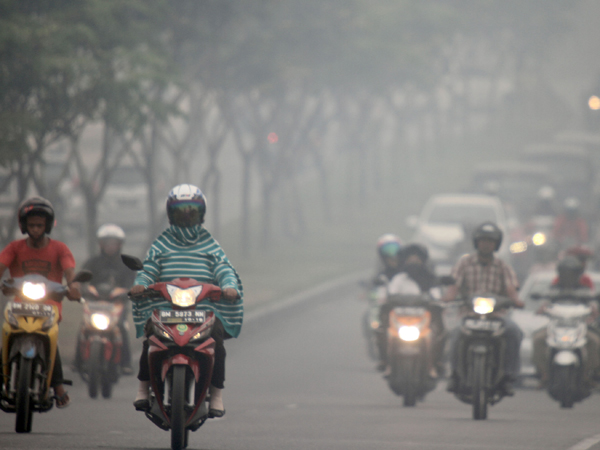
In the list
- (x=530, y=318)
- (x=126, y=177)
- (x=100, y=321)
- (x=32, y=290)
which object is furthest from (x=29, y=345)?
(x=126, y=177)

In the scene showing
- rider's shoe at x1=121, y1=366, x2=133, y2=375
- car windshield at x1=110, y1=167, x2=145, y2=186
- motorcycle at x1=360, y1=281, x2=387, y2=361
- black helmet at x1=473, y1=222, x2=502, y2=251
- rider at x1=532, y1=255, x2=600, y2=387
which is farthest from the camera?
car windshield at x1=110, y1=167, x2=145, y2=186

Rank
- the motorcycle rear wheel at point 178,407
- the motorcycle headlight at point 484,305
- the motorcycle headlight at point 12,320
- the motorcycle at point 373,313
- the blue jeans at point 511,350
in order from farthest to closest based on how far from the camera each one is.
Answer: the motorcycle at point 373,313 → the blue jeans at point 511,350 → the motorcycle headlight at point 484,305 → the motorcycle headlight at point 12,320 → the motorcycle rear wheel at point 178,407

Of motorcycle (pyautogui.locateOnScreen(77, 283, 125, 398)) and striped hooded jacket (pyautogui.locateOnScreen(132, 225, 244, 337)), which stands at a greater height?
motorcycle (pyautogui.locateOnScreen(77, 283, 125, 398))

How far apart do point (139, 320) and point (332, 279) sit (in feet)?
59.0

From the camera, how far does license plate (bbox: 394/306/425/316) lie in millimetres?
10750

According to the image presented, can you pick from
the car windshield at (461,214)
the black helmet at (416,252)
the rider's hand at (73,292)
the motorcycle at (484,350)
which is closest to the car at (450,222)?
the car windshield at (461,214)

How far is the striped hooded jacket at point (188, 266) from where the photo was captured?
23.8 ft

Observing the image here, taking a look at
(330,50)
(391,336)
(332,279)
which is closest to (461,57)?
(330,50)

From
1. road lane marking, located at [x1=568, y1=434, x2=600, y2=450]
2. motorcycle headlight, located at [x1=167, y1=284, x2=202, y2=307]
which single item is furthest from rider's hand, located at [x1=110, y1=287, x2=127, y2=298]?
road lane marking, located at [x1=568, y1=434, x2=600, y2=450]

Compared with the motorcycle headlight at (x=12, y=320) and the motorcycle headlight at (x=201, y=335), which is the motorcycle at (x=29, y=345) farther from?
the motorcycle headlight at (x=201, y=335)

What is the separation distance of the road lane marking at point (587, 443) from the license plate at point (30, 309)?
11.1 feet

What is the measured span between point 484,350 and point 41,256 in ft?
11.8

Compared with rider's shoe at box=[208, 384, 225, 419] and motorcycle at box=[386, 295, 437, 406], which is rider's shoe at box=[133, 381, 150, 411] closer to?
rider's shoe at box=[208, 384, 225, 419]

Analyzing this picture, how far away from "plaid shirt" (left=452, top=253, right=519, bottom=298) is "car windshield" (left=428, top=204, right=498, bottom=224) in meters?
14.3
